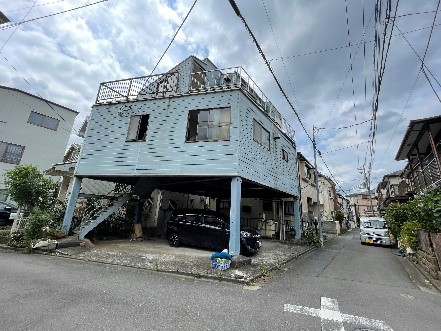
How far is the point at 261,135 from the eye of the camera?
39.9 ft

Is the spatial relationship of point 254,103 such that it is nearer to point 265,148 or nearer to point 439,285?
point 265,148

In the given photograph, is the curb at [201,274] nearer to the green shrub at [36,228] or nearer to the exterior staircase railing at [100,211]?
the green shrub at [36,228]

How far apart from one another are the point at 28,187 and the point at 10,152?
63.7ft

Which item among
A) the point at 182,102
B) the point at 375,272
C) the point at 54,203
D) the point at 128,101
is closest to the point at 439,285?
the point at 375,272

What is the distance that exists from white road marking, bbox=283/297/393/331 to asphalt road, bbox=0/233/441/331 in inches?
0.7

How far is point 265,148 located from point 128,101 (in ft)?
25.6

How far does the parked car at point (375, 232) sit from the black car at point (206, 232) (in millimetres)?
11639

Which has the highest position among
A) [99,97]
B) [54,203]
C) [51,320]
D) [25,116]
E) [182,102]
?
[25,116]

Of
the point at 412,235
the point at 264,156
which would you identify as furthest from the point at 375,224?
the point at 264,156

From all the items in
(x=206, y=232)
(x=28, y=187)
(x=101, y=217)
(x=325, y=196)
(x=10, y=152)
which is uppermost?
(x=10, y=152)

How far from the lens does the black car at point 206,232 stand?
10273 millimetres

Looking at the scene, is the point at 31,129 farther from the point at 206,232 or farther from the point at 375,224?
the point at 375,224

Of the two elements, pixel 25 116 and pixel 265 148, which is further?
pixel 25 116

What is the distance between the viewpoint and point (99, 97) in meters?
12.9
